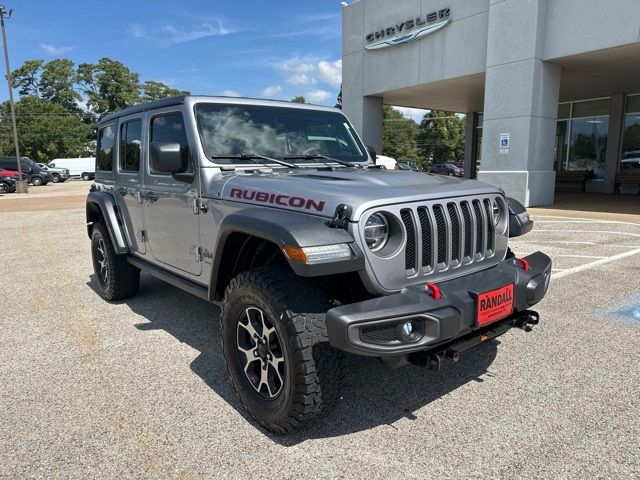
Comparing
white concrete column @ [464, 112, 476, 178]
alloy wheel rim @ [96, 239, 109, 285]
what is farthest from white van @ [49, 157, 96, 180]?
alloy wheel rim @ [96, 239, 109, 285]

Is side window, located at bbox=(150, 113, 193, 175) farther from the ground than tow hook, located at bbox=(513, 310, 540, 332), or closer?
farther from the ground

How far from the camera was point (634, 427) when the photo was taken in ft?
8.62

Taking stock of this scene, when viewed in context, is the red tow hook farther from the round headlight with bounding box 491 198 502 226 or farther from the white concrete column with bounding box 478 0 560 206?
the white concrete column with bounding box 478 0 560 206

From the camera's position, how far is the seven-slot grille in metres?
2.55

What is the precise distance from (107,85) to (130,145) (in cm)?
6862

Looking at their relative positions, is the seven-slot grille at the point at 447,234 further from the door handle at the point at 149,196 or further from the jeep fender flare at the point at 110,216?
the jeep fender flare at the point at 110,216

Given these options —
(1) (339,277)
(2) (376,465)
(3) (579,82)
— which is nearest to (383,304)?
(1) (339,277)

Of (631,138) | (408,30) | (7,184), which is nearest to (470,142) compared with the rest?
(631,138)

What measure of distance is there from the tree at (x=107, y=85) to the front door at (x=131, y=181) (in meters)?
65.7

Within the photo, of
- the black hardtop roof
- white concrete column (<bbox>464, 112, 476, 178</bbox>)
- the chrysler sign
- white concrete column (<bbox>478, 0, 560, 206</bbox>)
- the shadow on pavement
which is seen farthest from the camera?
white concrete column (<bbox>464, 112, 476, 178</bbox>)

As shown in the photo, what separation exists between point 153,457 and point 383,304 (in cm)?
142

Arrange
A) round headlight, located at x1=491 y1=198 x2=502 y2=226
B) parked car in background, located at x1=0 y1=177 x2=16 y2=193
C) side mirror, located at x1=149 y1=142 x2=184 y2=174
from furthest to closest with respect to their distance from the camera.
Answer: parked car in background, located at x1=0 y1=177 x2=16 y2=193
round headlight, located at x1=491 y1=198 x2=502 y2=226
side mirror, located at x1=149 y1=142 x2=184 y2=174

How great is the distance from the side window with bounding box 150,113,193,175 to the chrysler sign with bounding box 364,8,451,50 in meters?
14.1

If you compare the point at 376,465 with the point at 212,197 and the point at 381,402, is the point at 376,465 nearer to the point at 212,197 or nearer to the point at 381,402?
the point at 381,402
